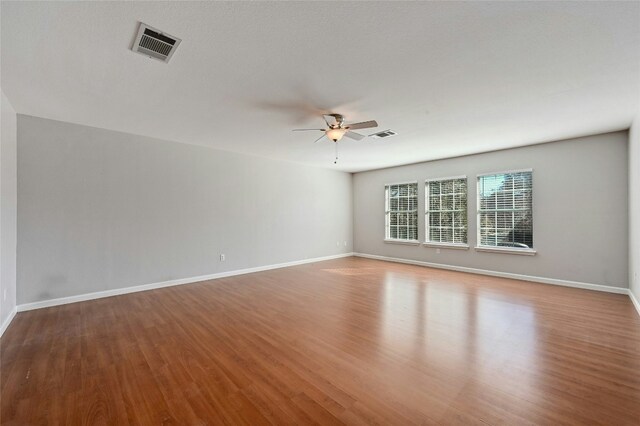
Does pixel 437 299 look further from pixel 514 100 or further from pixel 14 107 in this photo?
pixel 14 107

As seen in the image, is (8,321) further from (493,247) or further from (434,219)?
(493,247)

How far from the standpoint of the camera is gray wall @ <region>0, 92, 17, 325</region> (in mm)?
3078

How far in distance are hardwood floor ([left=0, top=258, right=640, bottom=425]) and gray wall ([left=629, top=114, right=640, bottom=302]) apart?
450mm

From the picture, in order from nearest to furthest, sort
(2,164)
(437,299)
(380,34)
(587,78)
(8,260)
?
(380,34) < (587,78) < (2,164) < (8,260) < (437,299)

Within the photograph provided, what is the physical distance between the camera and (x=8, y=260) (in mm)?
3307

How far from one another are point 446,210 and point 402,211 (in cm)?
124

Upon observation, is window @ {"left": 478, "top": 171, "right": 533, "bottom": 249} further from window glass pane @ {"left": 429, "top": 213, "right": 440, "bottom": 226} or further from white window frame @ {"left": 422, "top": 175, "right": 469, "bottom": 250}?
window glass pane @ {"left": 429, "top": 213, "right": 440, "bottom": 226}

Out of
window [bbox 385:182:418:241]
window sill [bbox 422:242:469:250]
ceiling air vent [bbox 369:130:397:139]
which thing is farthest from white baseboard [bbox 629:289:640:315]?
ceiling air vent [bbox 369:130:397:139]

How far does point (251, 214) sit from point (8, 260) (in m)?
3.79

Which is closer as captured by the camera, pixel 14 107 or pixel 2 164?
pixel 2 164

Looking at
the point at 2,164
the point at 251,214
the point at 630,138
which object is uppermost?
the point at 630,138

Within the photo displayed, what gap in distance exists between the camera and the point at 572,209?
4.94 m

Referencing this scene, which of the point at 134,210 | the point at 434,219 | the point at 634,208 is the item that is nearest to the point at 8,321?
the point at 134,210

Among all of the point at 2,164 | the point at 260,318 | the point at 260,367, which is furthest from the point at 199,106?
the point at 260,367
